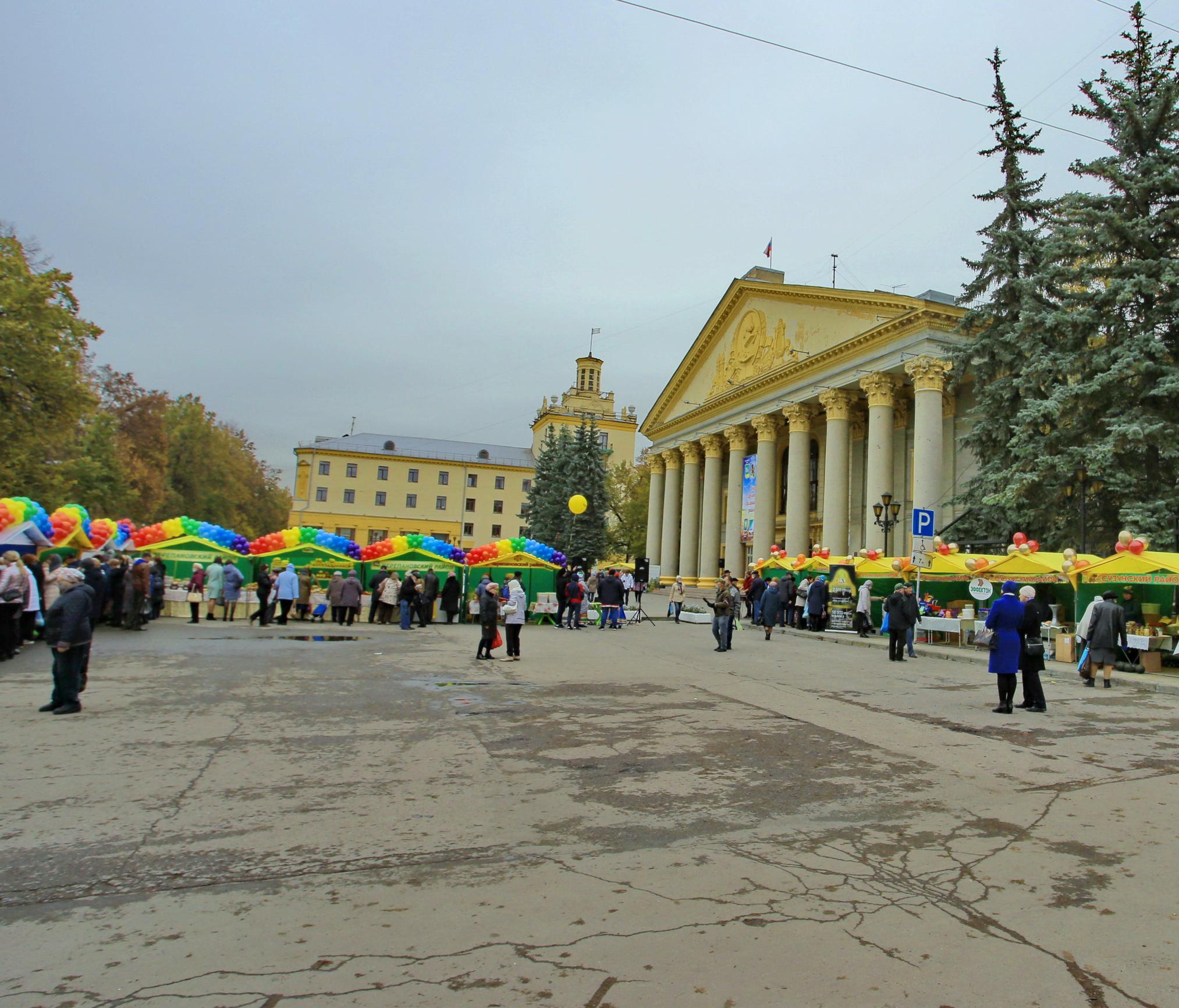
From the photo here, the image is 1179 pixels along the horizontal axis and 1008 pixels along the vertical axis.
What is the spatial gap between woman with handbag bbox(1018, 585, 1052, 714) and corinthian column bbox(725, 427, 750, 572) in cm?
3811

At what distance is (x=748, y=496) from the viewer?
48.6 meters

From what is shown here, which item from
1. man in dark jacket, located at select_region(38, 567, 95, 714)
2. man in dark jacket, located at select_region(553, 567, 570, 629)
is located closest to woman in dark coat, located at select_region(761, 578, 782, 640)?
man in dark jacket, located at select_region(553, 567, 570, 629)

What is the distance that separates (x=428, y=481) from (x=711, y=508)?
43.3 meters

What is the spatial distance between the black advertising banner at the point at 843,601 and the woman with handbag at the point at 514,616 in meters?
14.5

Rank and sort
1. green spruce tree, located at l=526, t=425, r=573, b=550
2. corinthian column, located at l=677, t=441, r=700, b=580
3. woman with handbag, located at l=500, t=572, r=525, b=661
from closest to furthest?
woman with handbag, located at l=500, t=572, r=525, b=661 < corinthian column, located at l=677, t=441, r=700, b=580 < green spruce tree, located at l=526, t=425, r=573, b=550

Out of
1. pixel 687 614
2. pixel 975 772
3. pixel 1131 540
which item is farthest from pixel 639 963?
pixel 687 614

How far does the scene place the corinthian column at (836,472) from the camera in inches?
1619

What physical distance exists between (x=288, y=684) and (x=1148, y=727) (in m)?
10.8

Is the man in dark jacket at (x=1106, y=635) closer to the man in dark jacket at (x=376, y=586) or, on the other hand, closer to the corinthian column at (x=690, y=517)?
the man in dark jacket at (x=376, y=586)

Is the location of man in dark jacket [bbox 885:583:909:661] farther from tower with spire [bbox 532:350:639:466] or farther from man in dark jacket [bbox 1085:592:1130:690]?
tower with spire [bbox 532:350:639:466]

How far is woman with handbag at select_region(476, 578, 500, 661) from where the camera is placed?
1490 centimetres

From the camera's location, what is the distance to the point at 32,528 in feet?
55.0

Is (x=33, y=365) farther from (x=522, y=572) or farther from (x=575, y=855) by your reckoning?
(x=575, y=855)

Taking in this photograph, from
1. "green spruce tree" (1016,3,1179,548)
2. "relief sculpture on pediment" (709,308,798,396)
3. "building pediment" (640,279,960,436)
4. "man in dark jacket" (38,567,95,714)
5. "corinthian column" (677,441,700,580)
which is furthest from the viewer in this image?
"corinthian column" (677,441,700,580)
